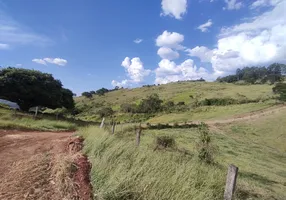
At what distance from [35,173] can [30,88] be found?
33.4 meters

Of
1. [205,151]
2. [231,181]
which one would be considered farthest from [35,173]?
[205,151]

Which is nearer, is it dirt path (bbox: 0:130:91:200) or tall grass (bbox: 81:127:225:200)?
tall grass (bbox: 81:127:225:200)

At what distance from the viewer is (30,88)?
38969 millimetres

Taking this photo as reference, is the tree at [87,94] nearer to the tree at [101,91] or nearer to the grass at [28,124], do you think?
the tree at [101,91]

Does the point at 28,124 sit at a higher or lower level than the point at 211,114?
lower

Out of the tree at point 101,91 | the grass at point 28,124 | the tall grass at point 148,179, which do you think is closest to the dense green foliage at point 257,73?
the tree at point 101,91

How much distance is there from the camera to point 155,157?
7.92m

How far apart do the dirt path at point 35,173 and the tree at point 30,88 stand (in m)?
28.1

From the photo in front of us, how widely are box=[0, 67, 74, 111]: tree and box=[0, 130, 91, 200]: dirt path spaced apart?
28.1 m

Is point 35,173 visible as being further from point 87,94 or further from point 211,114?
point 87,94

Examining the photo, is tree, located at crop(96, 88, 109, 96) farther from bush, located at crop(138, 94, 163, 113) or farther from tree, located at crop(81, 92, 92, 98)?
bush, located at crop(138, 94, 163, 113)

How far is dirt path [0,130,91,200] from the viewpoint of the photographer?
21.2ft

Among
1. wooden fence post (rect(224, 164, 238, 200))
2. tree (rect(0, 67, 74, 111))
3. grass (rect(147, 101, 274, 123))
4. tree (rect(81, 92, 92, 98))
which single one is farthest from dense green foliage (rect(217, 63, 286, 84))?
wooden fence post (rect(224, 164, 238, 200))

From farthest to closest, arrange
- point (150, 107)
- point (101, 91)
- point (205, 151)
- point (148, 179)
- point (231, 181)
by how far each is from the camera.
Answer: point (101, 91)
point (150, 107)
point (205, 151)
point (148, 179)
point (231, 181)
